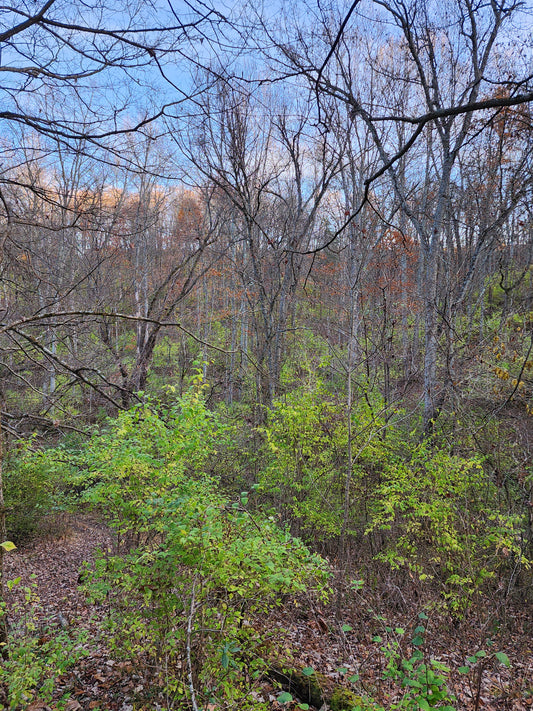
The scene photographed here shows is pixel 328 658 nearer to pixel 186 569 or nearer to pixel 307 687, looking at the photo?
pixel 307 687

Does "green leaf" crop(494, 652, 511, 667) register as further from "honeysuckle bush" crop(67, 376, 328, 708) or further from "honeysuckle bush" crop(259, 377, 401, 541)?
"honeysuckle bush" crop(259, 377, 401, 541)

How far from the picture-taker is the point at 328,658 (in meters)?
4.40

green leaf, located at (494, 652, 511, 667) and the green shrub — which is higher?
green leaf, located at (494, 652, 511, 667)

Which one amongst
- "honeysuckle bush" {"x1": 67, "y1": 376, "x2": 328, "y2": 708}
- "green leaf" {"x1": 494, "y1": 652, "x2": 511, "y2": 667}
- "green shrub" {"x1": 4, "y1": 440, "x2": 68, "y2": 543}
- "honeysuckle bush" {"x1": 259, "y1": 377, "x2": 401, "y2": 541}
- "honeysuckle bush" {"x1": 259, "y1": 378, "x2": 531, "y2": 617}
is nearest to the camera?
"green leaf" {"x1": 494, "y1": 652, "x2": 511, "y2": 667}

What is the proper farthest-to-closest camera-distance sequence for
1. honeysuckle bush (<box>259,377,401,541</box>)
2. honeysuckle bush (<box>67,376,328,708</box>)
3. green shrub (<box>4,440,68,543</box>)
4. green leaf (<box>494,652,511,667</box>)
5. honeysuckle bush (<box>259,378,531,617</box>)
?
green shrub (<box>4,440,68,543</box>) → honeysuckle bush (<box>259,377,401,541</box>) → honeysuckle bush (<box>259,378,531,617</box>) → honeysuckle bush (<box>67,376,328,708</box>) → green leaf (<box>494,652,511,667</box>)

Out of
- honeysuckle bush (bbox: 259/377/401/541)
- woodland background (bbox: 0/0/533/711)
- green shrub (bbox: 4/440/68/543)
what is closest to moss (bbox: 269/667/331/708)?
woodland background (bbox: 0/0/533/711)

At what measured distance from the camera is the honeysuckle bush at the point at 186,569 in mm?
2756

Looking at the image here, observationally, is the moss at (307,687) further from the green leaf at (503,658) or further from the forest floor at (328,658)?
the green leaf at (503,658)

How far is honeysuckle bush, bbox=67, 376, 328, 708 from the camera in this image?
276 centimetres

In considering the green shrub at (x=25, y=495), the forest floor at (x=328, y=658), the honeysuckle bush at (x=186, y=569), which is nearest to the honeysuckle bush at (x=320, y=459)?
the forest floor at (x=328, y=658)

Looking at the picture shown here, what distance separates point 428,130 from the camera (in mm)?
7984

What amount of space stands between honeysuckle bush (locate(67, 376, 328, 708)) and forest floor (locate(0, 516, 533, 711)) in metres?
0.27

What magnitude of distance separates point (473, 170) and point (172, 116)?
7354 mm

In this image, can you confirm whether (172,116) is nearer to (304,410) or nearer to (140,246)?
(304,410)
